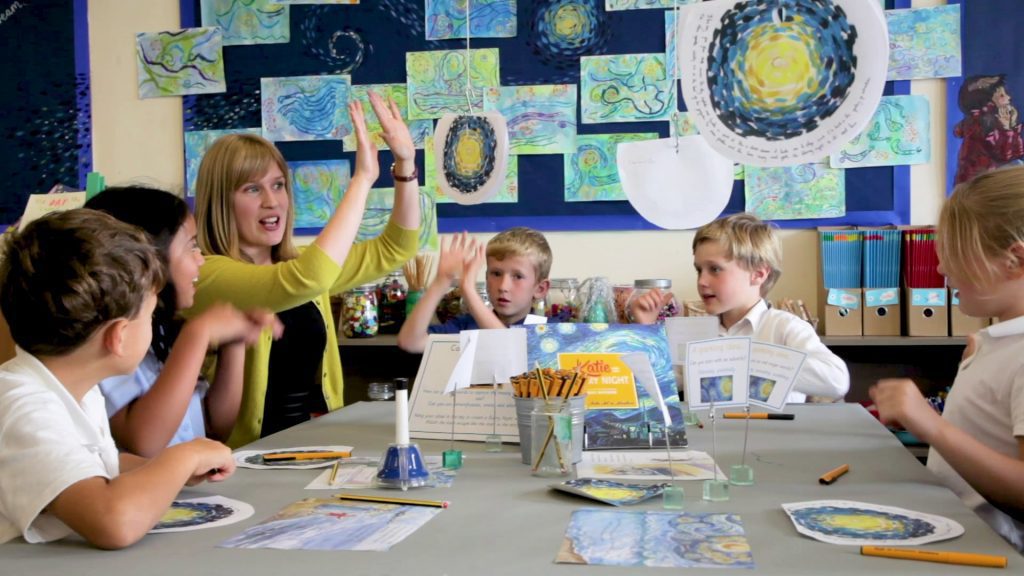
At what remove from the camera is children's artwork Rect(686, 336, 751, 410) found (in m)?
1.43

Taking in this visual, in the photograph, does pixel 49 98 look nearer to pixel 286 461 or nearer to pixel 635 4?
pixel 635 4

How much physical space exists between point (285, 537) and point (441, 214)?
8.87 ft

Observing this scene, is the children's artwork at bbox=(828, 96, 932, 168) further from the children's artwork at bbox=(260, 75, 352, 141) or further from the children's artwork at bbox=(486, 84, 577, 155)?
the children's artwork at bbox=(260, 75, 352, 141)

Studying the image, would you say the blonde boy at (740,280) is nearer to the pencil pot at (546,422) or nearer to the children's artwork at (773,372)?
the children's artwork at (773,372)

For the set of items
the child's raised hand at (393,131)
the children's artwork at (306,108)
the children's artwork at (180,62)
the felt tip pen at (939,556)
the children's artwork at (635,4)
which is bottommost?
the felt tip pen at (939,556)

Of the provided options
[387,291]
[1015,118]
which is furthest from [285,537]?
[1015,118]

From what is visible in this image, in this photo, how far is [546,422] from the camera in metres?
1.42

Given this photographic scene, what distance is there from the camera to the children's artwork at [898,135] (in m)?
3.38

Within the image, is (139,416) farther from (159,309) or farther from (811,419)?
(811,419)

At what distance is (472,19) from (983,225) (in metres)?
2.59

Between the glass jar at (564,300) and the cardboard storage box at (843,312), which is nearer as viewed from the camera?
the cardboard storage box at (843,312)

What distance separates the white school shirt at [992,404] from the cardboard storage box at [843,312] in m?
1.72

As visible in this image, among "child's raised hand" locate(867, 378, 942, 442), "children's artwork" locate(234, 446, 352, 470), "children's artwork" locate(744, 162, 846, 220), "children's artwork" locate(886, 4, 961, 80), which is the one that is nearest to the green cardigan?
"children's artwork" locate(234, 446, 352, 470)

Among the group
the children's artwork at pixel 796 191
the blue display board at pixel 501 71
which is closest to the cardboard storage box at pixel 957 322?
the blue display board at pixel 501 71
